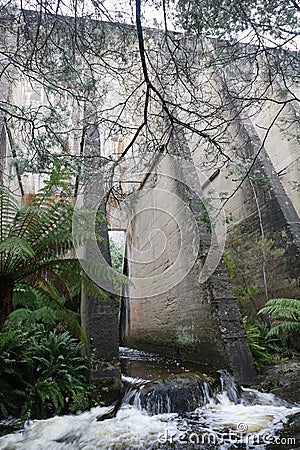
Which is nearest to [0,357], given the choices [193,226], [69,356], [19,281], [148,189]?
[69,356]

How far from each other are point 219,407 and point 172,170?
5.08 meters

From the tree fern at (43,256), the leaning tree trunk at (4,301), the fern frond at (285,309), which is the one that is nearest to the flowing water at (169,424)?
the tree fern at (43,256)

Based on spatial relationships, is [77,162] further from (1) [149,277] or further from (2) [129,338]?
(2) [129,338]

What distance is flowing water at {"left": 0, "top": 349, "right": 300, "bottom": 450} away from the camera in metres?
3.27

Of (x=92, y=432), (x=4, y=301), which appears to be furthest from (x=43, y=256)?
(x=92, y=432)

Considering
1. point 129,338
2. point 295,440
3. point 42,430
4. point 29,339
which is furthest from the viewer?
point 129,338

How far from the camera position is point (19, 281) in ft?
11.0

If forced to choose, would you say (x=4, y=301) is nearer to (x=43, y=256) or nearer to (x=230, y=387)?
(x=43, y=256)
